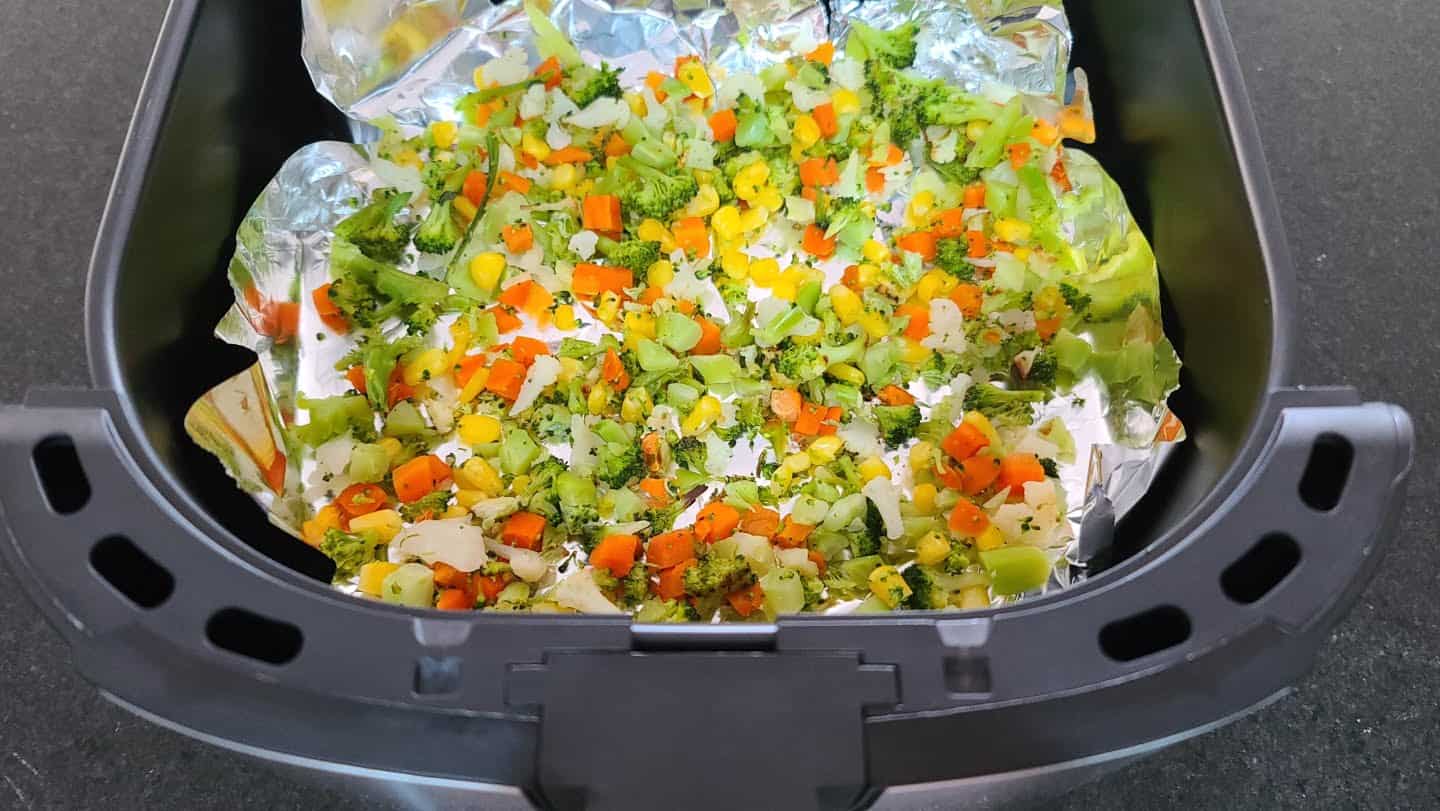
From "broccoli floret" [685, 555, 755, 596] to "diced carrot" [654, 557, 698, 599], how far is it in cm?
2

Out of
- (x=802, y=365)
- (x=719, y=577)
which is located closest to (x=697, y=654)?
(x=719, y=577)

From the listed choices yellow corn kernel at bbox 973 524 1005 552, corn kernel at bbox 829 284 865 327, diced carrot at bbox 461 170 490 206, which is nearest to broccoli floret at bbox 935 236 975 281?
corn kernel at bbox 829 284 865 327

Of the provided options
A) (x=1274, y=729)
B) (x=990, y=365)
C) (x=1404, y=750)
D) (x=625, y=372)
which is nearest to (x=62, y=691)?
(x=625, y=372)

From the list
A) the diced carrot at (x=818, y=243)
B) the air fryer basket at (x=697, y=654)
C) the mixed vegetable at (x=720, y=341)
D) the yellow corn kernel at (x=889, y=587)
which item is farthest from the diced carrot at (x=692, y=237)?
the air fryer basket at (x=697, y=654)

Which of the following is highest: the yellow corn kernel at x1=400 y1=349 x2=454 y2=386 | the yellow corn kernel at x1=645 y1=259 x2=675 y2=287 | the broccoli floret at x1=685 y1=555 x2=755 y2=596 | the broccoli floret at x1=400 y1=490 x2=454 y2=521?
the yellow corn kernel at x1=645 y1=259 x2=675 y2=287

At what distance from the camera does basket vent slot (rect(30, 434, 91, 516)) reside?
2.22ft

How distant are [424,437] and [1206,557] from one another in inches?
28.9

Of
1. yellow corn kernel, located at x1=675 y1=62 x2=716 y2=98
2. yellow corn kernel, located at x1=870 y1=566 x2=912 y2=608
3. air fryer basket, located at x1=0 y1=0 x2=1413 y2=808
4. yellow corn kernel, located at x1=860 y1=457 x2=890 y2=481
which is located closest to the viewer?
air fryer basket, located at x1=0 y1=0 x2=1413 y2=808

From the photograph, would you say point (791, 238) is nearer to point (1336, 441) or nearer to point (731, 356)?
point (731, 356)

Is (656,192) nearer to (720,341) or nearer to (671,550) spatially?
(720,341)

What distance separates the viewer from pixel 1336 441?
0.68 m

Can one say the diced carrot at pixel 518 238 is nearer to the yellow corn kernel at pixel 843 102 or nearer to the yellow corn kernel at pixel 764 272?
the yellow corn kernel at pixel 764 272

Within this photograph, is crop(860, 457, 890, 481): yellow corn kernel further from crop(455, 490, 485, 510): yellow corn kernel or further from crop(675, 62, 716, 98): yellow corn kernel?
crop(675, 62, 716, 98): yellow corn kernel

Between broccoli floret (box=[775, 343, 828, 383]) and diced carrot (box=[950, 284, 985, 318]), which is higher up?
diced carrot (box=[950, 284, 985, 318])
